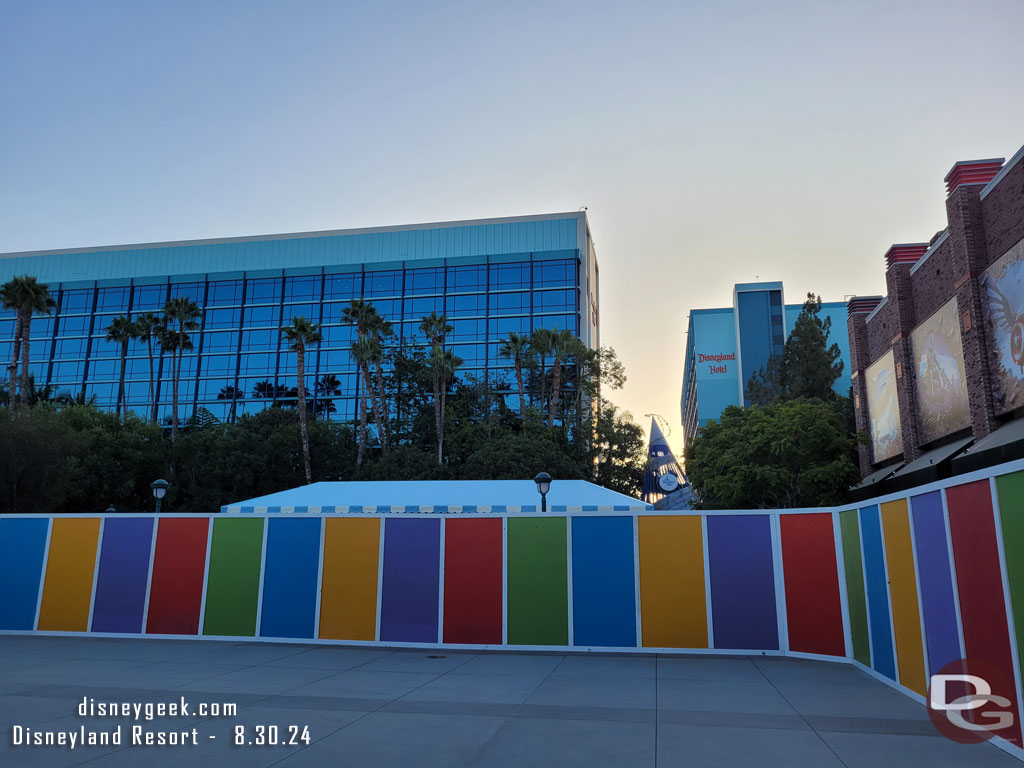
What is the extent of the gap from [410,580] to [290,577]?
2.62 meters

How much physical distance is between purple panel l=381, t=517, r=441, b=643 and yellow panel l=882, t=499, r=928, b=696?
8.03 m

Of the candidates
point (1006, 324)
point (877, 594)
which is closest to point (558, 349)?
point (1006, 324)

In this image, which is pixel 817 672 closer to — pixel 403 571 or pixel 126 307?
pixel 403 571

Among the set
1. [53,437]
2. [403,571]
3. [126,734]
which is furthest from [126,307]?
[126,734]

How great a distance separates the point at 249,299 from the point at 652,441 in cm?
5054

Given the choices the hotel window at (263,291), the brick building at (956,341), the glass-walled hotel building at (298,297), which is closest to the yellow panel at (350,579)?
the brick building at (956,341)

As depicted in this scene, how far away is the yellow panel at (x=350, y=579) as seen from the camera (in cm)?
1398

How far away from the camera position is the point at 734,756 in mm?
6270

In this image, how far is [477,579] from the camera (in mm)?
13719

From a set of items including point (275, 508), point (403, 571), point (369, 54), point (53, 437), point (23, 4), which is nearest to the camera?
point (403, 571)

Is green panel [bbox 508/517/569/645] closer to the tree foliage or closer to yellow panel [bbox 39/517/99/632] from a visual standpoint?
yellow panel [bbox 39/517/99/632]

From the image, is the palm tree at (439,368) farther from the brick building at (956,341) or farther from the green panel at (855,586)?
the green panel at (855,586)

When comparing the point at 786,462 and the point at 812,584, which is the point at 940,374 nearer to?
the point at 786,462

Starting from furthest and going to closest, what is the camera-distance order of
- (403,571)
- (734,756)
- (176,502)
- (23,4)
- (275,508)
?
(176,502) < (275,508) < (23,4) < (403,571) < (734,756)
